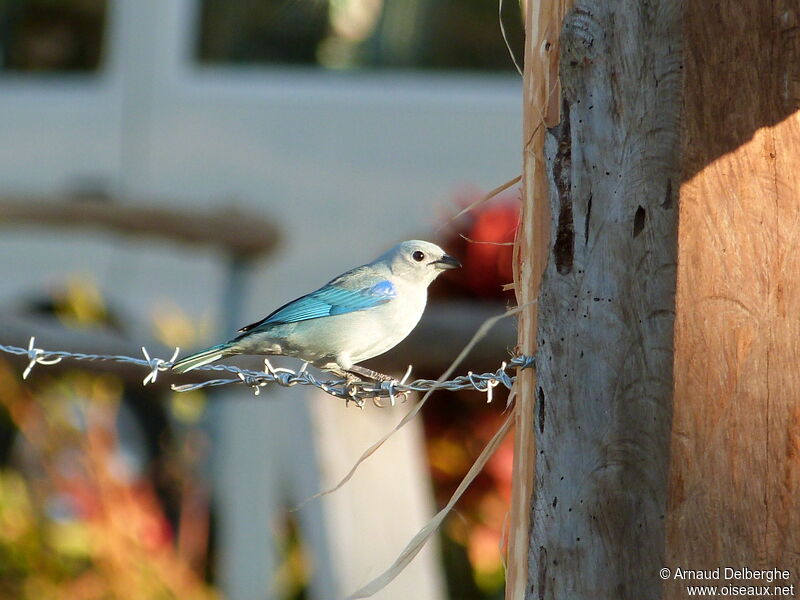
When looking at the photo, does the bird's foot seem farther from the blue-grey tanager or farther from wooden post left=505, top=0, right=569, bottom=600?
wooden post left=505, top=0, right=569, bottom=600

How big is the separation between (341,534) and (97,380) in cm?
200

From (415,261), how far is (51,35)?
658cm

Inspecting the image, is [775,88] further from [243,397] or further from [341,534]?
[243,397]

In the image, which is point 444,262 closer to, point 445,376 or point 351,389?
point 351,389

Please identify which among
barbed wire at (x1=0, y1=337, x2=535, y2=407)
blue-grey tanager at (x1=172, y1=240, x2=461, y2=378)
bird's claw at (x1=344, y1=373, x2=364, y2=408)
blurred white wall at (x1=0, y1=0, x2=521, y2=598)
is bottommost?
bird's claw at (x1=344, y1=373, x2=364, y2=408)

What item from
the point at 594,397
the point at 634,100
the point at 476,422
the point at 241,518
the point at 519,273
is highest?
the point at 634,100

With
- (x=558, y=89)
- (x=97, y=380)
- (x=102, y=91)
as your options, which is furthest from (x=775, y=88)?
(x=102, y=91)

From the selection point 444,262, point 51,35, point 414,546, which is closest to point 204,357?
point 444,262

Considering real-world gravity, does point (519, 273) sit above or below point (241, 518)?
above

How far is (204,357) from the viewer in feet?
9.62

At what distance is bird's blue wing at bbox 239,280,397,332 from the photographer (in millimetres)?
2939

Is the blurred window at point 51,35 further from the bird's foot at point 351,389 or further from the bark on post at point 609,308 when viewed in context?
the bark on post at point 609,308

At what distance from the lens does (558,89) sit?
206cm

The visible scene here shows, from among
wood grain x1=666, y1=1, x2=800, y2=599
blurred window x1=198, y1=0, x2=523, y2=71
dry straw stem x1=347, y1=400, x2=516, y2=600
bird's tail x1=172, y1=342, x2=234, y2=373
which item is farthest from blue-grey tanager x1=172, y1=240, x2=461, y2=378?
blurred window x1=198, y1=0, x2=523, y2=71
